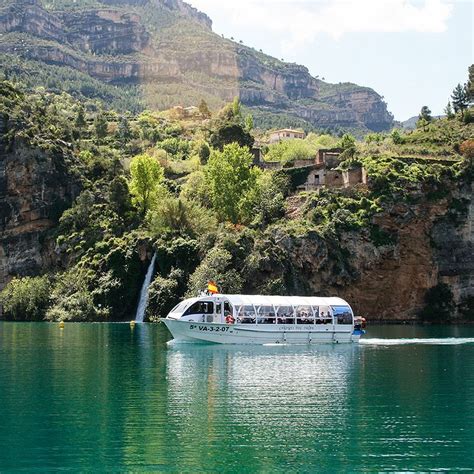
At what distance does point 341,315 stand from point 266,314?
326 inches

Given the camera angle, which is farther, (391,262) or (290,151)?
(290,151)

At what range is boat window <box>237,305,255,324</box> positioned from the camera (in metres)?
84.4

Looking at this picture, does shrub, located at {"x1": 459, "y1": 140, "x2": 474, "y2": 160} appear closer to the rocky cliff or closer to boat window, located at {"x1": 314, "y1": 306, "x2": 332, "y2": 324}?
boat window, located at {"x1": 314, "y1": 306, "x2": 332, "y2": 324}

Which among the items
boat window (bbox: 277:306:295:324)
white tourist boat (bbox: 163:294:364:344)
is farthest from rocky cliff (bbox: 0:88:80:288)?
boat window (bbox: 277:306:295:324)

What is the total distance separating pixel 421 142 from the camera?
15675cm

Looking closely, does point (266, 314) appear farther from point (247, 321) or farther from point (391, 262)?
point (391, 262)

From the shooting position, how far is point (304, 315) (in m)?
87.3

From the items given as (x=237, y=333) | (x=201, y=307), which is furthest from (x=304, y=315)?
(x=201, y=307)

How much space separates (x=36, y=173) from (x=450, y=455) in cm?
12317

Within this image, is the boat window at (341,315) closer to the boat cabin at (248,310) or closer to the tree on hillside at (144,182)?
the boat cabin at (248,310)

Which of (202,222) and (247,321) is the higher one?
(202,222)

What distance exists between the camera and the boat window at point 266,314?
8506 centimetres

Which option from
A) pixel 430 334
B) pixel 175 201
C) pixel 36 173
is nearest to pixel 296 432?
pixel 430 334

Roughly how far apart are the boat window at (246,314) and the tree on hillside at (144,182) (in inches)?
2291
